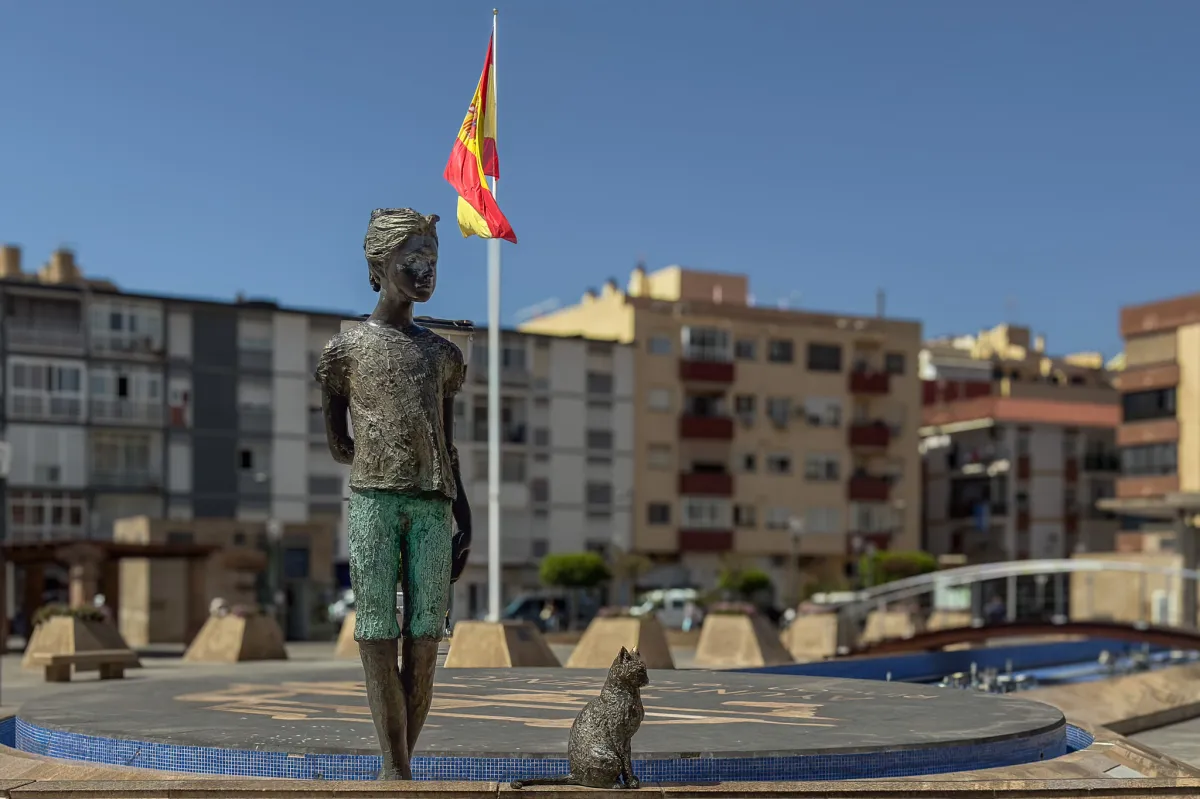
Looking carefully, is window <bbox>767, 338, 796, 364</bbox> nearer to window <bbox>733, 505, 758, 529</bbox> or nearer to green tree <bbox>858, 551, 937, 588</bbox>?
window <bbox>733, 505, 758, 529</bbox>

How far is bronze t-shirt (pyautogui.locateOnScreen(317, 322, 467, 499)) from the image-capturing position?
25.3 ft

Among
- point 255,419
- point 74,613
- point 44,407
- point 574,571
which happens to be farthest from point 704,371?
point 74,613

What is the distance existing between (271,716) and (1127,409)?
55.4 m

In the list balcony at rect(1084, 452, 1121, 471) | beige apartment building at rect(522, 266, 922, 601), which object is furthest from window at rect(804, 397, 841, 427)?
balcony at rect(1084, 452, 1121, 471)

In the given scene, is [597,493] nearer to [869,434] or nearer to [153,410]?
[869,434]

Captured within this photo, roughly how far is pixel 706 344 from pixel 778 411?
483 cm

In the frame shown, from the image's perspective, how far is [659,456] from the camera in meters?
72.1

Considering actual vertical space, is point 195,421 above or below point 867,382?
below

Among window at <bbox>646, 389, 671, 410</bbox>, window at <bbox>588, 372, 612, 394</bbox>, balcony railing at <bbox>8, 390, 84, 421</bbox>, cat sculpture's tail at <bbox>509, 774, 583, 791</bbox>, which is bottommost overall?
cat sculpture's tail at <bbox>509, 774, 583, 791</bbox>

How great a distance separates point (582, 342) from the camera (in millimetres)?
70250

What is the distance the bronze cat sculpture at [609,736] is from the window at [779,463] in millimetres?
67110

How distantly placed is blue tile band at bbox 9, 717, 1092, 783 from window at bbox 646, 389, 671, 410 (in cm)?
6189

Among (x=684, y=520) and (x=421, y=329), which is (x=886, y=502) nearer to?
(x=684, y=520)

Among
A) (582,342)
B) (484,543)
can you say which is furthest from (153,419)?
(582,342)
